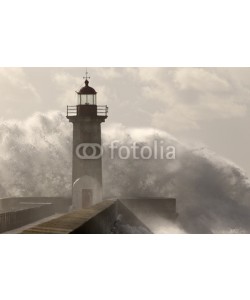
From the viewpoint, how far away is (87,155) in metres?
17.8

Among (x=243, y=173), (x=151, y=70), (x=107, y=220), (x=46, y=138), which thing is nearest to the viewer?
(x=107, y=220)

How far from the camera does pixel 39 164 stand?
90.2ft

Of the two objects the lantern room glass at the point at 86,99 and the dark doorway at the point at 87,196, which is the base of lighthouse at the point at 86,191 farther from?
the lantern room glass at the point at 86,99

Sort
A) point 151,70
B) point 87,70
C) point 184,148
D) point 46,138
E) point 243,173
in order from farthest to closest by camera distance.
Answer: point 46,138 < point 243,173 < point 184,148 < point 151,70 < point 87,70

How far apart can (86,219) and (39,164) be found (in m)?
18.7

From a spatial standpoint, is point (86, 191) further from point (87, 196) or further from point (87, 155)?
point (87, 155)

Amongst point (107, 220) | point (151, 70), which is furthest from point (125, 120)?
point (107, 220)

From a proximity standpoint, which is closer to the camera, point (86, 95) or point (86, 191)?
point (86, 191)

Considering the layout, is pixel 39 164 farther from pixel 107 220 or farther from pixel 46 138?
pixel 107 220

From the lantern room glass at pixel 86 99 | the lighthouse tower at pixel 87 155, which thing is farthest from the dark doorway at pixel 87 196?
the lantern room glass at pixel 86 99

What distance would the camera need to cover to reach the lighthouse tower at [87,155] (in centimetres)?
1756

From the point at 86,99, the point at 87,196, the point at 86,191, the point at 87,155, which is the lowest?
the point at 87,196

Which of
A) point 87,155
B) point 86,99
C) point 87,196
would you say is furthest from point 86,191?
point 86,99

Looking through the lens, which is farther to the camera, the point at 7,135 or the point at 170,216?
the point at 7,135
